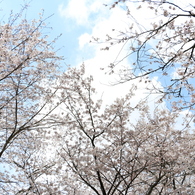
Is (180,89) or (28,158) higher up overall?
(28,158)

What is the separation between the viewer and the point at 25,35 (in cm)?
630

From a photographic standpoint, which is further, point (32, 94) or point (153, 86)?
point (32, 94)

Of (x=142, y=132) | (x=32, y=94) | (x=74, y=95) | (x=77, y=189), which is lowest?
(x=77, y=189)

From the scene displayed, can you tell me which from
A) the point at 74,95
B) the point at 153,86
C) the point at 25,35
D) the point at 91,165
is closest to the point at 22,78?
the point at 25,35

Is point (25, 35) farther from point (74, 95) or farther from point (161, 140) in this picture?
point (161, 140)

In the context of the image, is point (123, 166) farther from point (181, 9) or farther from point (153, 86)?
point (181, 9)

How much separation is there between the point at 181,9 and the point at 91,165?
5.32 meters

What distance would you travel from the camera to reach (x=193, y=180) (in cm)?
1070

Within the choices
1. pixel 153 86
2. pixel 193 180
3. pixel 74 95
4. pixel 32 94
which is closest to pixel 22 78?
pixel 32 94

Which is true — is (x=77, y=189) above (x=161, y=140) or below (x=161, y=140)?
below

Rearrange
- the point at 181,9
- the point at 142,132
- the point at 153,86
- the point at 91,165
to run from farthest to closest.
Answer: the point at 142,132
the point at 91,165
the point at 153,86
the point at 181,9

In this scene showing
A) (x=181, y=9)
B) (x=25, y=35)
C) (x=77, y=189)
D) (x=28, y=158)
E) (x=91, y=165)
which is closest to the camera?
(x=181, y=9)

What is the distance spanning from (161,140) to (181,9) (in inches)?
239

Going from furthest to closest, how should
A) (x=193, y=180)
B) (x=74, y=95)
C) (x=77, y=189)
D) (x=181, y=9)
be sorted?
(x=193, y=180)
(x=77, y=189)
(x=74, y=95)
(x=181, y=9)
